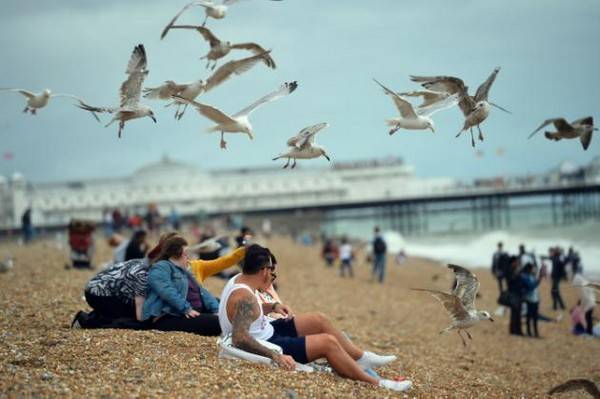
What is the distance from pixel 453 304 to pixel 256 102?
2569 mm

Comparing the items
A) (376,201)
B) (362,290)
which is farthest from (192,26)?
(376,201)

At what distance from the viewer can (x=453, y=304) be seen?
283 inches

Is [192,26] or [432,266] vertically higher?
[192,26]

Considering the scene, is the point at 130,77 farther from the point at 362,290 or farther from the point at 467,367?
the point at 362,290

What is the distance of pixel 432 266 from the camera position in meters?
36.4

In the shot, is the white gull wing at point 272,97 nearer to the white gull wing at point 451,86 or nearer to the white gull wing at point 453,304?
the white gull wing at point 451,86

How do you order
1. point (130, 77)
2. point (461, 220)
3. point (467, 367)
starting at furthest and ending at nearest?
point (461, 220) < point (467, 367) < point (130, 77)

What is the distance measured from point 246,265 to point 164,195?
8658 cm

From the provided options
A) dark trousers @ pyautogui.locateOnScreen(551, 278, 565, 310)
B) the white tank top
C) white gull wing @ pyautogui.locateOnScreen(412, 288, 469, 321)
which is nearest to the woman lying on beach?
the white tank top

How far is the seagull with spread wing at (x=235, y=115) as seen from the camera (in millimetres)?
7953

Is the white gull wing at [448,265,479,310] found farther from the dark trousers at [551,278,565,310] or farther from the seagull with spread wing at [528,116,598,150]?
the dark trousers at [551,278,565,310]

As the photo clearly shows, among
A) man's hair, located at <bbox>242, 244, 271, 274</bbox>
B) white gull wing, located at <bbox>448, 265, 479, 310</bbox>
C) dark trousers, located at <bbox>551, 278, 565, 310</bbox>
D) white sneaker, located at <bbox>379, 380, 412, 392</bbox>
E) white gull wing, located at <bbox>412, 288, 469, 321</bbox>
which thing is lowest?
dark trousers, located at <bbox>551, 278, 565, 310</bbox>

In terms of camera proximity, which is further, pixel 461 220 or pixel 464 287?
pixel 461 220

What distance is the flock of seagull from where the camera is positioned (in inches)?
316
